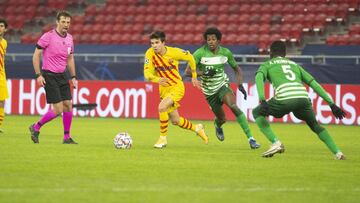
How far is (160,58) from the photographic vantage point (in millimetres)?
16469

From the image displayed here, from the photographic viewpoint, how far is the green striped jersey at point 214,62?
17125 millimetres

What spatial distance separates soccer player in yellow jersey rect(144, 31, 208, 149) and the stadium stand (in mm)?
14725

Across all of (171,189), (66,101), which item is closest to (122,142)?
(66,101)

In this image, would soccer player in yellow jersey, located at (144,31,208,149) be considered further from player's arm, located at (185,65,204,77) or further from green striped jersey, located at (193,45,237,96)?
green striped jersey, located at (193,45,237,96)

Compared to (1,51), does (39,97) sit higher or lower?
lower

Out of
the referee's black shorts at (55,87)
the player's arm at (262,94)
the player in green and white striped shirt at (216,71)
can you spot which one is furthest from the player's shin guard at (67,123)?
the player's arm at (262,94)

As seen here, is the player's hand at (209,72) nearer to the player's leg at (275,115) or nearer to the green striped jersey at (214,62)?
the green striped jersey at (214,62)

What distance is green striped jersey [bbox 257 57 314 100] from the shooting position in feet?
45.2

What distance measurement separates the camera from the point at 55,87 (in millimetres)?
16578

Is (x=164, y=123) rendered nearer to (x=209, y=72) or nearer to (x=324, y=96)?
(x=209, y=72)

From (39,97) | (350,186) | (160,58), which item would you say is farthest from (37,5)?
(350,186)

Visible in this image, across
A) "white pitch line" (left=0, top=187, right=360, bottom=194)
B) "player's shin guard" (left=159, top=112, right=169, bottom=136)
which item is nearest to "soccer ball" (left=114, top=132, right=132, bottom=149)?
"player's shin guard" (left=159, top=112, right=169, bottom=136)

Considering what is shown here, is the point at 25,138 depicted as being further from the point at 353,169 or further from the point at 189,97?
the point at 189,97

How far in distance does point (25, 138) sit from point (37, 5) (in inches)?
816
